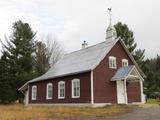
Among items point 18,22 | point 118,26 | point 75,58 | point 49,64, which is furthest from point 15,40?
point 75,58

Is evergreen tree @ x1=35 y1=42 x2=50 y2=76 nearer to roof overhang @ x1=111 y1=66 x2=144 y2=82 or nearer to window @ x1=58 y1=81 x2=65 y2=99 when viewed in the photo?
window @ x1=58 y1=81 x2=65 y2=99

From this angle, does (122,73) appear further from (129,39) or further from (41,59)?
(41,59)

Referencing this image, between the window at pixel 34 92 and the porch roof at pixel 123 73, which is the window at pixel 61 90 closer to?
the porch roof at pixel 123 73

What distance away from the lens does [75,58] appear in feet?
107

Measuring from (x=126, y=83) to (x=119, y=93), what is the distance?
190 cm

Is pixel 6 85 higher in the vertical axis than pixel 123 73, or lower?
lower

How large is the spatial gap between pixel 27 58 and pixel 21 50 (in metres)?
2.10

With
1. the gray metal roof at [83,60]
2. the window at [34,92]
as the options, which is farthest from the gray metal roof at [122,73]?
the window at [34,92]

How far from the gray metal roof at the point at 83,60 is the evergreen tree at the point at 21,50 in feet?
48.9

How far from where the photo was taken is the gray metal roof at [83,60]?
2739cm

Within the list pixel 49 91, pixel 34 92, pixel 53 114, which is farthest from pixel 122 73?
pixel 34 92

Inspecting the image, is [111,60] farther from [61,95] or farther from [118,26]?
[118,26]

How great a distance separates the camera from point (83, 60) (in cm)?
2988

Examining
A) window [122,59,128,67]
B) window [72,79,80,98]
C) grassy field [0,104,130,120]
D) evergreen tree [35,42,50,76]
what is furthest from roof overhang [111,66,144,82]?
evergreen tree [35,42,50,76]
